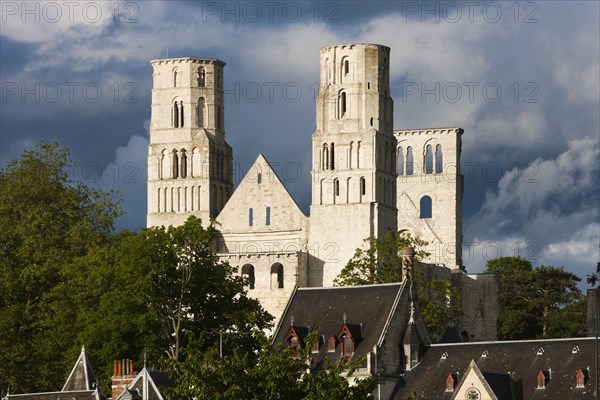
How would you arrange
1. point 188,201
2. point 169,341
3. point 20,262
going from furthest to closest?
point 188,201, point 20,262, point 169,341

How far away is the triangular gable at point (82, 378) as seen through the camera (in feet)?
310

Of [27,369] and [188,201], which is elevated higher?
[188,201]

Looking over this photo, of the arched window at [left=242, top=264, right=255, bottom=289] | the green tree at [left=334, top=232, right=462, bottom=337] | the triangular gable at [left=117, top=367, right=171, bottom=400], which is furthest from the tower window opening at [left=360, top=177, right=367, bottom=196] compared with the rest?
the triangular gable at [left=117, top=367, right=171, bottom=400]

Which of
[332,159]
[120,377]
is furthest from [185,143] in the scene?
[120,377]

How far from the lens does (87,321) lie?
108750mm

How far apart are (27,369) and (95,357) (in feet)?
27.5

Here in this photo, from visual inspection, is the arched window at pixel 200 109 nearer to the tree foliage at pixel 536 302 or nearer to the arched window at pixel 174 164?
the arched window at pixel 174 164

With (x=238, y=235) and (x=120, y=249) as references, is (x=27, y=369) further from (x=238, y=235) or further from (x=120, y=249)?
(x=238, y=235)

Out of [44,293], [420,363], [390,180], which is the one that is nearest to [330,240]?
[390,180]

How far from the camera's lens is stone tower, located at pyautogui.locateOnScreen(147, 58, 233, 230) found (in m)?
150

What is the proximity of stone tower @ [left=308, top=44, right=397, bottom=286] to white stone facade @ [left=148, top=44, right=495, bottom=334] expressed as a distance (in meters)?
0.06

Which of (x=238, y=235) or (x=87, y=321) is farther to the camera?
(x=238, y=235)

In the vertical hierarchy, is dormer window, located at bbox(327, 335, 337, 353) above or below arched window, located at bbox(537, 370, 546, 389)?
above

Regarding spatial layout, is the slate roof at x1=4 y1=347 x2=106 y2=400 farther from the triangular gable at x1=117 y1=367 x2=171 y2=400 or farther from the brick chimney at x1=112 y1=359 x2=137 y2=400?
the triangular gable at x1=117 y1=367 x2=171 y2=400
